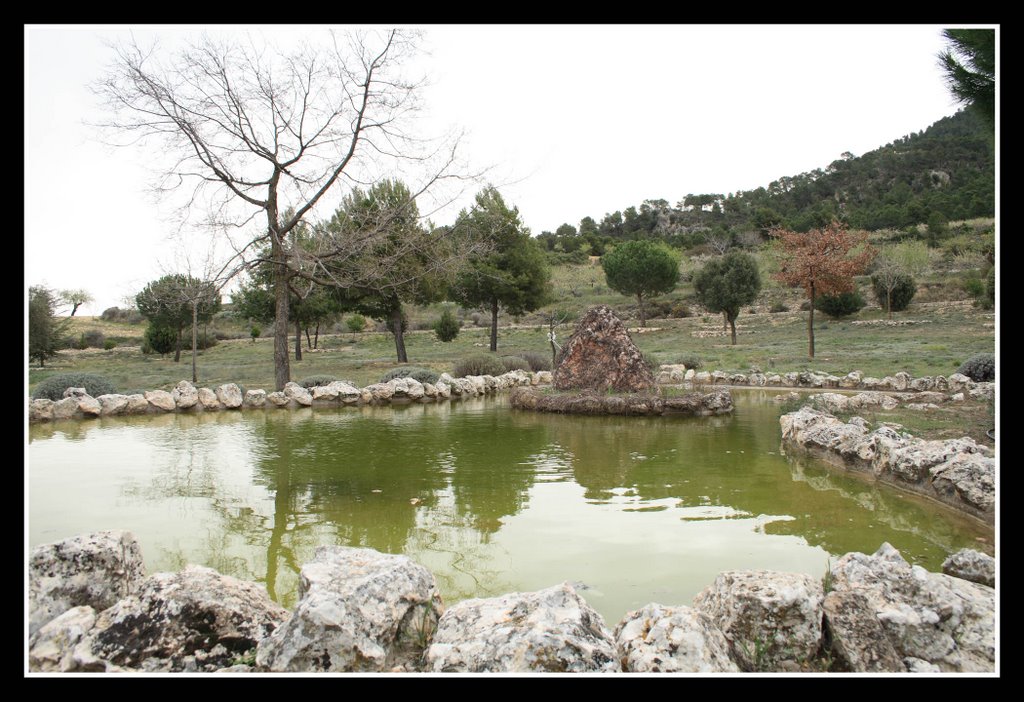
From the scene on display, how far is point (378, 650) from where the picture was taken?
255 centimetres

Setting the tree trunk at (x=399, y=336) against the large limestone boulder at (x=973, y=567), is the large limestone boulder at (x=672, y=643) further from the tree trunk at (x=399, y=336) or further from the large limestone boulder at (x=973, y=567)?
the tree trunk at (x=399, y=336)

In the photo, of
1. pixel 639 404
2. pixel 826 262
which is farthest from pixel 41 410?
pixel 826 262

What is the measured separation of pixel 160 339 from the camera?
103 feet

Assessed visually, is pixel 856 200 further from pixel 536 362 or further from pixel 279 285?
pixel 279 285

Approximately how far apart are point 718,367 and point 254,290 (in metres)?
25.2

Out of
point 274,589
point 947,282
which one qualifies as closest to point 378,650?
point 274,589

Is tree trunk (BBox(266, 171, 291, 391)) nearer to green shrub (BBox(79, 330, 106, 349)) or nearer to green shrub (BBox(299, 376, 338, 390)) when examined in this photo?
green shrub (BBox(299, 376, 338, 390))

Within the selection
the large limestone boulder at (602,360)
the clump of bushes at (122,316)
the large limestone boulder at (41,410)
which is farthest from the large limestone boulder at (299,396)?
the clump of bushes at (122,316)

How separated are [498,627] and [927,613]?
1.87 metres

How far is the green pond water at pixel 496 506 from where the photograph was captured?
408 cm

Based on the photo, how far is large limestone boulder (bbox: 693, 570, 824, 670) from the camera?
108 inches

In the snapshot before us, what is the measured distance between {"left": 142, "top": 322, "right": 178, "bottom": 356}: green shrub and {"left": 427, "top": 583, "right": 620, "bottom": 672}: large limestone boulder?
108ft

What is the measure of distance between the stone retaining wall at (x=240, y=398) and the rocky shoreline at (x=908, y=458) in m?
8.55
